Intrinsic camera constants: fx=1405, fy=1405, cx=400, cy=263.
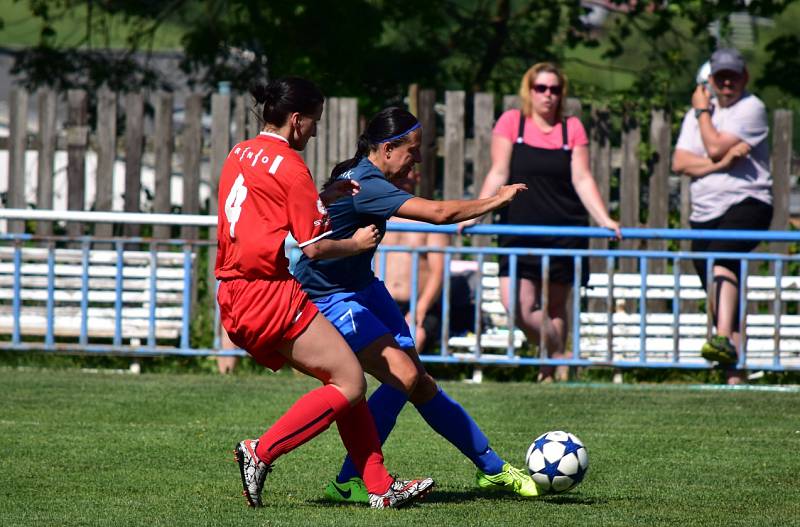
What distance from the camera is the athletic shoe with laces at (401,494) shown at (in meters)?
5.35

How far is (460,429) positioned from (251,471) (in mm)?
907

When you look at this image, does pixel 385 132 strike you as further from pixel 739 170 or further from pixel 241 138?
pixel 241 138

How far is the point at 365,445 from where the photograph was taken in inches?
215

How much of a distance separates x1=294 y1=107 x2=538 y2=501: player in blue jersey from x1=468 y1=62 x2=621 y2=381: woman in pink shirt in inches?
144

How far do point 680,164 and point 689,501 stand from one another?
184 inches

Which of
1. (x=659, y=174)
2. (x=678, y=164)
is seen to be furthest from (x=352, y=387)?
(x=659, y=174)

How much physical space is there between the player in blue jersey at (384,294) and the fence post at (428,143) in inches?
222

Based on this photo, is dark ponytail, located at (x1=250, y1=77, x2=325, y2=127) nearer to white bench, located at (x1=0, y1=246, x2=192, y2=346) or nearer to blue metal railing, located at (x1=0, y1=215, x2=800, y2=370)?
blue metal railing, located at (x1=0, y1=215, x2=800, y2=370)

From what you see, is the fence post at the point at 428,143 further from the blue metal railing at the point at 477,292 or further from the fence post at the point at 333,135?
the blue metal railing at the point at 477,292

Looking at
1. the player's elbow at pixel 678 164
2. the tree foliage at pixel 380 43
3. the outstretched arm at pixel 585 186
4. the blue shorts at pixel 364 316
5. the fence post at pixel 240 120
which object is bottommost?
the blue shorts at pixel 364 316

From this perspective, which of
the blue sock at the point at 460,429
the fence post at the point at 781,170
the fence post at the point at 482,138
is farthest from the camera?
the fence post at the point at 482,138

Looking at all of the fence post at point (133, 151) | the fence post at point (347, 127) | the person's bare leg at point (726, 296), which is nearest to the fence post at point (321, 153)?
the fence post at point (347, 127)

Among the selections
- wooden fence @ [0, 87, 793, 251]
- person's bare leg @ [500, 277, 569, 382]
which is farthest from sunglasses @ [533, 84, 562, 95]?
wooden fence @ [0, 87, 793, 251]

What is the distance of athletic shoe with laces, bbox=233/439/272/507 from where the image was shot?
17.4 feet
